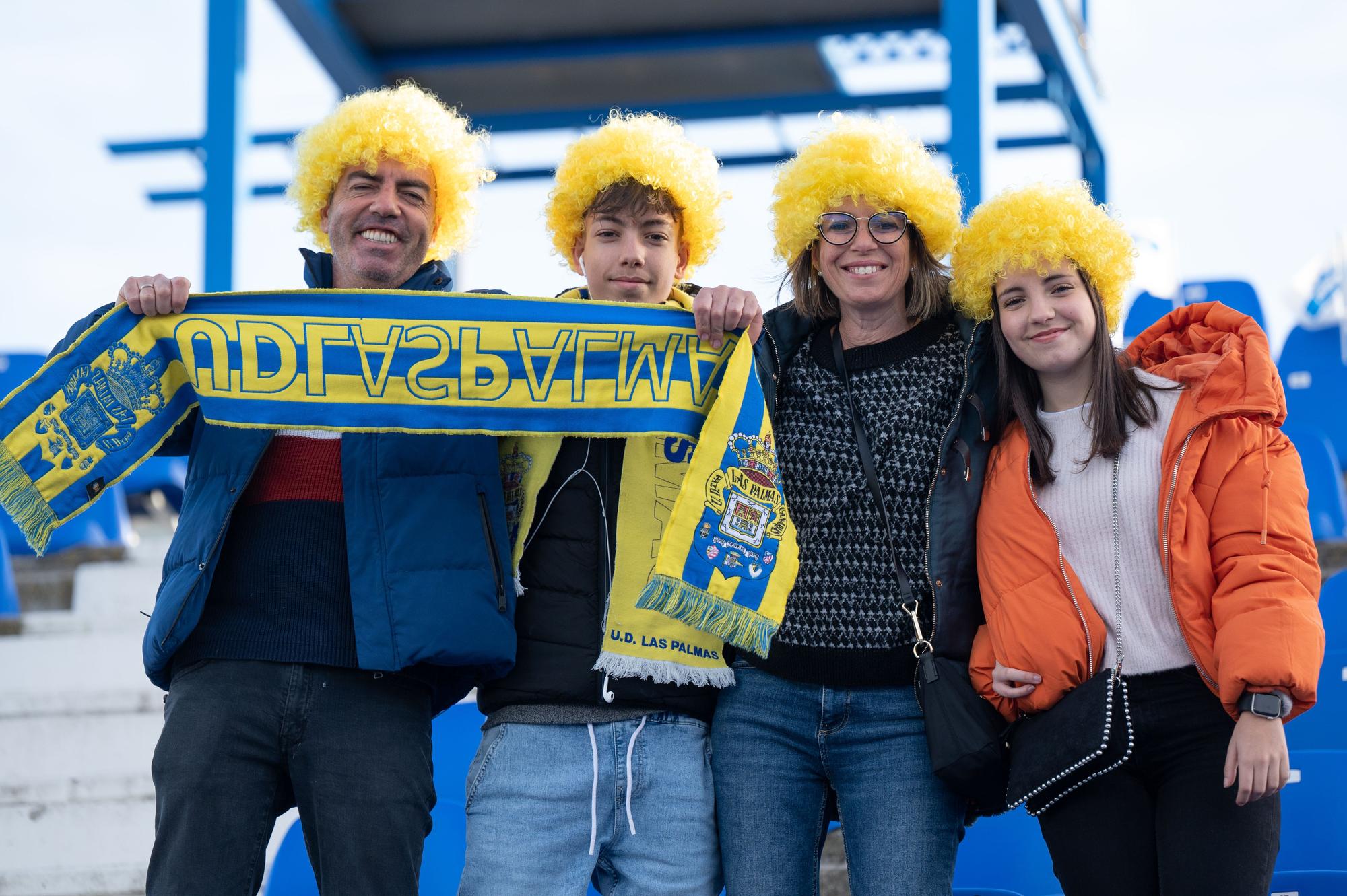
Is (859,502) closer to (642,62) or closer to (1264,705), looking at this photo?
(1264,705)

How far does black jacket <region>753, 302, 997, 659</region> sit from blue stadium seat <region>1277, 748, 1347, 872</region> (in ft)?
3.82

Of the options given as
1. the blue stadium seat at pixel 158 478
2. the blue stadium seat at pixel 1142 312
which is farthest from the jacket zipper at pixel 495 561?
the blue stadium seat at pixel 158 478

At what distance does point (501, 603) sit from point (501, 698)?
21 centimetres

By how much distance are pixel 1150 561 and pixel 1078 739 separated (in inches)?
16.4

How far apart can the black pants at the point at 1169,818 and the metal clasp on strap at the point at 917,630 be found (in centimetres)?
42

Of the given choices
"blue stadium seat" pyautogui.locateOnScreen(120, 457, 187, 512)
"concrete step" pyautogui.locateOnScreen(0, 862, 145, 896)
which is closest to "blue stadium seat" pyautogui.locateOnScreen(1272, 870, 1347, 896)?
"concrete step" pyautogui.locateOnScreen(0, 862, 145, 896)

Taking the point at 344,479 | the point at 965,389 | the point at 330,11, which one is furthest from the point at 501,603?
the point at 330,11

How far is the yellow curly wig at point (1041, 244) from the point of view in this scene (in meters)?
2.97

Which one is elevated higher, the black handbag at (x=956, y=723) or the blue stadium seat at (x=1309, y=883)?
the black handbag at (x=956, y=723)

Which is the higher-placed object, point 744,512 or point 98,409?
point 98,409

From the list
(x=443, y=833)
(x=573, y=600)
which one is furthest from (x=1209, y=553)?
(x=443, y=833)

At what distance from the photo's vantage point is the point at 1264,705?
2.40m

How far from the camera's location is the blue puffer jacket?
2.68 meters

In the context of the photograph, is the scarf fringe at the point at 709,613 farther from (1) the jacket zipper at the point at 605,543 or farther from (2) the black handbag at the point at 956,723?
(2) the black handbag at the point at 956,723
